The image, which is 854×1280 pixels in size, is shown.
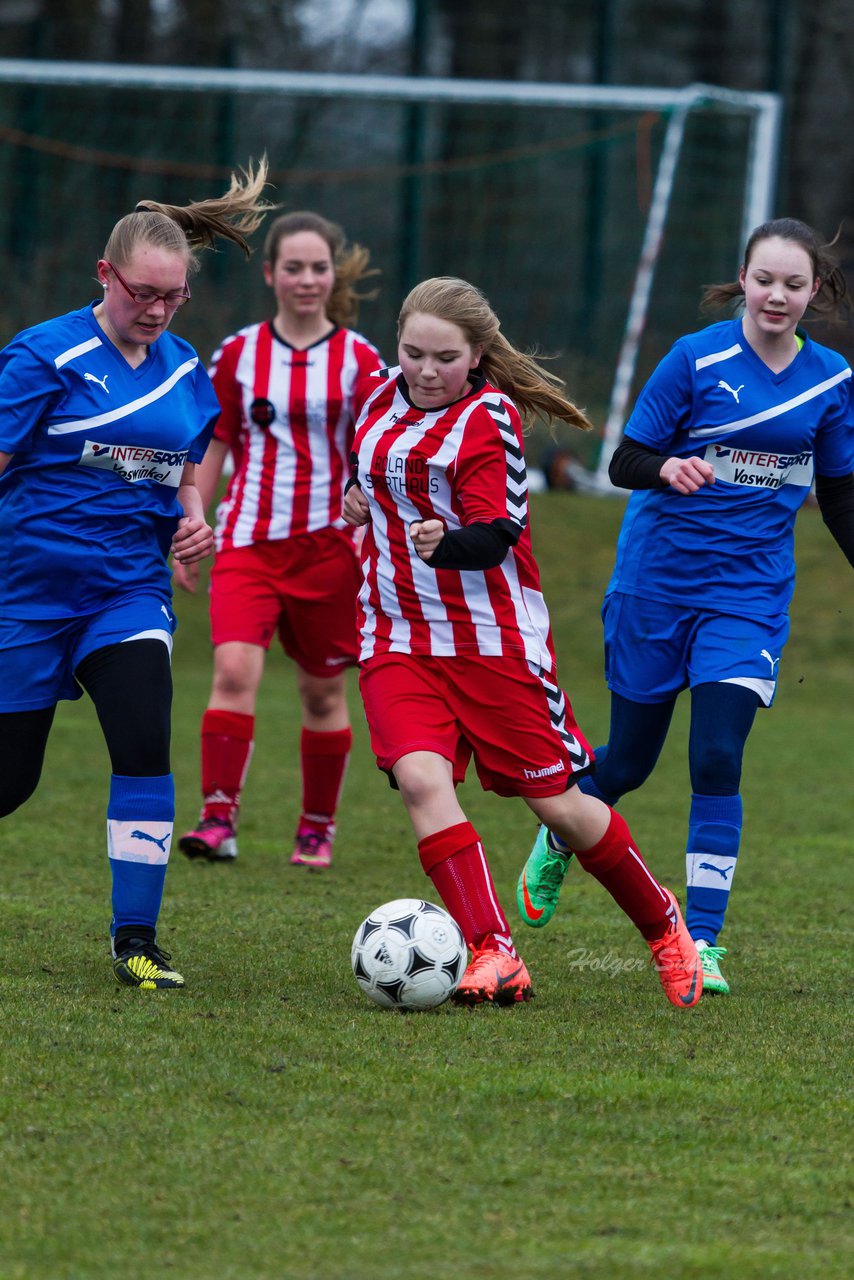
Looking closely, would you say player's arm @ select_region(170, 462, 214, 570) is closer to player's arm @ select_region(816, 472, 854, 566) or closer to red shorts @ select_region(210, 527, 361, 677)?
player's arm @ select_region(816, 472, 854, 566)

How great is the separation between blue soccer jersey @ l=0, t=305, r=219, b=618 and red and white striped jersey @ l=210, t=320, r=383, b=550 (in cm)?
216

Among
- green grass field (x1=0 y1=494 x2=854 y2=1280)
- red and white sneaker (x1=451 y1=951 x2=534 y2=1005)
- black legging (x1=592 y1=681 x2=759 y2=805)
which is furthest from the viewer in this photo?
black legging (x1=592 y1=681 x2=759 y2=805)

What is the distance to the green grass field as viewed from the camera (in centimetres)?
286

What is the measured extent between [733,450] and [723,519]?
194 millimetres

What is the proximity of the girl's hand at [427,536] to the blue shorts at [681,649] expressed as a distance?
0.99m

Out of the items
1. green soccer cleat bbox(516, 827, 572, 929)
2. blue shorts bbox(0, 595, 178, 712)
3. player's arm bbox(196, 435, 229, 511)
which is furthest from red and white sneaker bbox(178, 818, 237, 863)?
blue shorts bbox(0, 595, 178, 712)

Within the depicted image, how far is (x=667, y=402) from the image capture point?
5.04m

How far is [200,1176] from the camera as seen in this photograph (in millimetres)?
3123

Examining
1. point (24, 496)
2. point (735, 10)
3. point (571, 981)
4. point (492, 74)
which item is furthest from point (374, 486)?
point (735, 10)

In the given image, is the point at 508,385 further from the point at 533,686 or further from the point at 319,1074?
the point at 319,1074

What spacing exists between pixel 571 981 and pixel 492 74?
18.9 m

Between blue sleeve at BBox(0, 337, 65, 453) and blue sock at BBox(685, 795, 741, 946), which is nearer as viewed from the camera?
blue sleeve at BBox(0, 337, 65, 453)

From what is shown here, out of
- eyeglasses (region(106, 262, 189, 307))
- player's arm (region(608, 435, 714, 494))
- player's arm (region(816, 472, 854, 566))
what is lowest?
player's arm (region(816, 472, 854, 566))

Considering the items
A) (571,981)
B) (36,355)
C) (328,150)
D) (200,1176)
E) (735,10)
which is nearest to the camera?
(200,1176)
